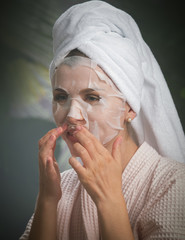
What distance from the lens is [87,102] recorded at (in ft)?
2.82

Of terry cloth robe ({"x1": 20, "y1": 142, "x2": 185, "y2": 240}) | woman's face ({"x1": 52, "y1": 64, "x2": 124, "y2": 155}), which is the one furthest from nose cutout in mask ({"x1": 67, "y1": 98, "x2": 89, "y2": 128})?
terry cloth robe ({"x1": 20, "y1": 142, "x2": 185, "y2": 240})

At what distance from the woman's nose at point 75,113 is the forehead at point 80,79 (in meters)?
0.05

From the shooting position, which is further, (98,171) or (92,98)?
(92,98)

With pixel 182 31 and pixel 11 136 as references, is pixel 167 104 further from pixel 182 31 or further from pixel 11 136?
pixel 11 136

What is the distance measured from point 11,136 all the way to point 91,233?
0.53m

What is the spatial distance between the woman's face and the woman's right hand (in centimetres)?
4

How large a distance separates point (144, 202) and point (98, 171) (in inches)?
8.7

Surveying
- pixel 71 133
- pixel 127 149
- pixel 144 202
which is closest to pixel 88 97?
pixel 71 133

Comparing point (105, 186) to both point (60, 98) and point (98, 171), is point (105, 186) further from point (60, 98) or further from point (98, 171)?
point (60, 98)

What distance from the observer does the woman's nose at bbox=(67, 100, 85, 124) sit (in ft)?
2.76

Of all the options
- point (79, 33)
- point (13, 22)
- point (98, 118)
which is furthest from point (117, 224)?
point (13, 22)

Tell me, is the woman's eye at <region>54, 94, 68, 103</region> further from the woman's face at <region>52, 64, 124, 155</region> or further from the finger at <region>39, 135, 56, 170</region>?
the finger at <region>39, 135, 56, 170</region>

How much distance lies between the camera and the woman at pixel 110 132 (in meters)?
0.75

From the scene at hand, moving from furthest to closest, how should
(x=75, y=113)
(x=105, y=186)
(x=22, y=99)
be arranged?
(x=22, y=99) → (x=75, y=113) → (x=105, y=186)
